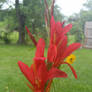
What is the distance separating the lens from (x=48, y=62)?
32 centimetres

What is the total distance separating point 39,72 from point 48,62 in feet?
0.11

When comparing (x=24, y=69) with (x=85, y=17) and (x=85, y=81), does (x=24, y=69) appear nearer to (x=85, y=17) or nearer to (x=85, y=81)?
(x=85, y=81)

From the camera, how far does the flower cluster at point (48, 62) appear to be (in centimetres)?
29

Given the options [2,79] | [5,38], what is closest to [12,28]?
[5,38]

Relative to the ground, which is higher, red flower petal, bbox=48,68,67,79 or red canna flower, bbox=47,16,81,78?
red canna flower, bbox=47,16,81,78

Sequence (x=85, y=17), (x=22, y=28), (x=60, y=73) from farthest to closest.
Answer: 1. (x=85, y=17)
2. (x=22, y=28)
3. (x=60, y=73)

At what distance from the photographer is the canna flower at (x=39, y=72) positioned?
0.29m

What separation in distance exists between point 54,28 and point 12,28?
508cm

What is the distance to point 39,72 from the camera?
0.96ft

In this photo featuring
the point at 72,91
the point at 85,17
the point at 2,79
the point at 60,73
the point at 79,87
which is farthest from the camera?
the point at 85,17

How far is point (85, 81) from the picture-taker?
164cm

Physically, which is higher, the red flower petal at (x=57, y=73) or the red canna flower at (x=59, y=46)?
the red canna flower at (x=59, y=46)

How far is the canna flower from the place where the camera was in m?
0.29

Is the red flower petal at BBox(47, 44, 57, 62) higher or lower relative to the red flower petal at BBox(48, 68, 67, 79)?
higher
